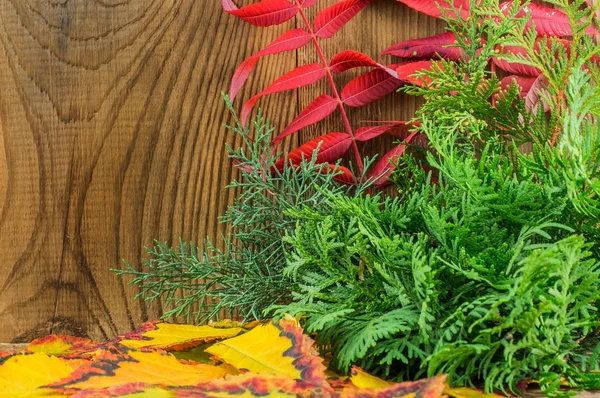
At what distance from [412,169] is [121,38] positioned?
60 centimetres

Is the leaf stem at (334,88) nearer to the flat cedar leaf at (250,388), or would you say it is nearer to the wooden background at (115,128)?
the wooden background at (115,128)

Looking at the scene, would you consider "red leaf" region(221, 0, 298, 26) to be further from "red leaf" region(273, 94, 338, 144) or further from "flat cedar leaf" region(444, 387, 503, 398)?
"flat cedar leaf" region(444, 387, 503, 398)

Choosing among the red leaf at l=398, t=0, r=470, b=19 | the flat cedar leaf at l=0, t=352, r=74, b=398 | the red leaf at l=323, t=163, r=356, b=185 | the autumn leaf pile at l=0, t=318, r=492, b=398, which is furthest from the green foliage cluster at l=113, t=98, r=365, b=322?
the red leaf at l=398, t=0, r=470, b=19

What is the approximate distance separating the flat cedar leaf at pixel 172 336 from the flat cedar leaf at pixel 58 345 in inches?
4.8

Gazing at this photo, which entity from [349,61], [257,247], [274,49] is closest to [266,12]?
[274,49]

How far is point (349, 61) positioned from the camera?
972 mm

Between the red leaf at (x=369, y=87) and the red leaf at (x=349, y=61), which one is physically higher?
the red leaf at (x=349, y=61)

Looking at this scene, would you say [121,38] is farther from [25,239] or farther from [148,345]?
[148,345]

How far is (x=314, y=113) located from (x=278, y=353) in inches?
20.0

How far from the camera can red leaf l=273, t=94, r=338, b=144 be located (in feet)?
3.26

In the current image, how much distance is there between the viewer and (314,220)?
676 mm

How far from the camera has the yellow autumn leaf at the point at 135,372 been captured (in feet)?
1.94

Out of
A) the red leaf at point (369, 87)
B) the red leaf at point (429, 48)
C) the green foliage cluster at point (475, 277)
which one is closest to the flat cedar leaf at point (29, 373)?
the green foliage cluster at point (475, 277)

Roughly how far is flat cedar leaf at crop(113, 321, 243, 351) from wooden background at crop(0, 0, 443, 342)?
0.78 ft
